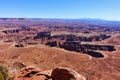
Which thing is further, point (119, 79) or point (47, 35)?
point (47, 35)

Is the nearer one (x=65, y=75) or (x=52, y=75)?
(x=65, y=75)

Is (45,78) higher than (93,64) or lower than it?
higher

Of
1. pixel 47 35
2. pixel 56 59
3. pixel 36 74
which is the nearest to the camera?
pixel 36 74

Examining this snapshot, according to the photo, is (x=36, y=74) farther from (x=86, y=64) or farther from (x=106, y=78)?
(x=86, y=64)

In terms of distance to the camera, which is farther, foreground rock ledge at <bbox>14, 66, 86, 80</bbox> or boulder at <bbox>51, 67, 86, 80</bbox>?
foreground rock ledge at <bbox>14, 66, 86, 80</bbox>

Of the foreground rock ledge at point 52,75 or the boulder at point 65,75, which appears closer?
the boulder at point 65,75

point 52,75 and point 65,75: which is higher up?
point 65,75

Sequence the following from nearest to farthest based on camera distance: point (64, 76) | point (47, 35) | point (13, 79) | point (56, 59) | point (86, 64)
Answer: point (64, 76)
point (13, 79)
point (86, 64)
point (56, 59)
point (47, 35)

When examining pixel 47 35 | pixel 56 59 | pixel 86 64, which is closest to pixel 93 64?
pixel 86 64
